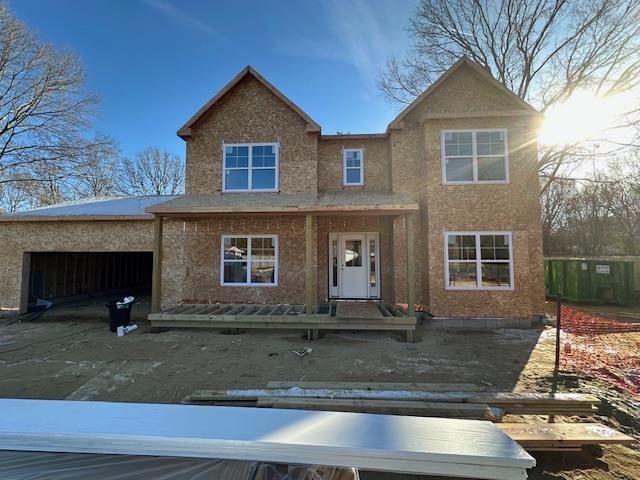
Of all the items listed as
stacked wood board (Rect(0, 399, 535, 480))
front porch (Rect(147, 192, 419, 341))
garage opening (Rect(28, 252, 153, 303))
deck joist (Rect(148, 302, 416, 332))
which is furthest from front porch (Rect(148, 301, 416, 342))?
garage opening (Rect(28, 252, 153, 303))

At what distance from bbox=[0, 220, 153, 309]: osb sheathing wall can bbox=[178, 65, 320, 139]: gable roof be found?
383 cm

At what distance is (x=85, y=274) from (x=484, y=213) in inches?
697

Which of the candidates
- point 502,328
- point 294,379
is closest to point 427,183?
point 502,328

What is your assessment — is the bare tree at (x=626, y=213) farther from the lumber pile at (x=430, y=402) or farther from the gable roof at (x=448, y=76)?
the lumber pile at (x=430, y=402)

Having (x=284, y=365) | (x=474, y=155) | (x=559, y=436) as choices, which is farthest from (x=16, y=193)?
(x=559, y=436)

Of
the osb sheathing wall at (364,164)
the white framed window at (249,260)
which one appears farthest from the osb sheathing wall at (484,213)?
the white framed window at (249,260)

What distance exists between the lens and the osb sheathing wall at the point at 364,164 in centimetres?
1133

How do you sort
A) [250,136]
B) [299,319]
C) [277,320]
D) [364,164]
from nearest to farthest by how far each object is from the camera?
1. [299,319]
2. [277,320]
3. [250,136]
4. [364,164]

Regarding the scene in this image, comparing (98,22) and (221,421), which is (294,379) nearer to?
(221,421)

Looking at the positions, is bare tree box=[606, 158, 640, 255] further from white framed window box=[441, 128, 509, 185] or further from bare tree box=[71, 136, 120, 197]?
bare tree box=[71, 136, 120, 197]

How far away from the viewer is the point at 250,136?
36.6 ft

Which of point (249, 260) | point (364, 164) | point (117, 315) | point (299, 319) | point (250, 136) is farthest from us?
point (364, 164)

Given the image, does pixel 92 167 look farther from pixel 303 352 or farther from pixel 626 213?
pixel 626 213

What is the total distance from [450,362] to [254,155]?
9.16m
